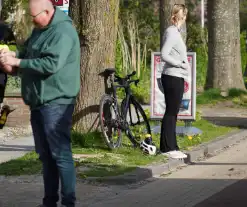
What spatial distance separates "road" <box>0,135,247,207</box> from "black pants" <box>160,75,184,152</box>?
33.5 inches

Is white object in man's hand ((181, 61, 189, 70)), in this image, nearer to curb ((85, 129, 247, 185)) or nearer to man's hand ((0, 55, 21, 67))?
curb ((85, 129, 247, 185))

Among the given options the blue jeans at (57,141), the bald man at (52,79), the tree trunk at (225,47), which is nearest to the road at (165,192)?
the blue jeans at (57,141)

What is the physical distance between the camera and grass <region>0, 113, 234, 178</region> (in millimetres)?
9694

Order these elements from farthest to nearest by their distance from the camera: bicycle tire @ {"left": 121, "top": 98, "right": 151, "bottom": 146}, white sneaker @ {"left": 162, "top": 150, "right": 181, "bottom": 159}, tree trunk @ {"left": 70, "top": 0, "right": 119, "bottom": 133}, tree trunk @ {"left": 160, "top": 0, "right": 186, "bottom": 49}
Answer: tree trunk @ {"left": 160, "top": 0, "right": 186, "bottom": 49} → tree trunk @ {"left": 70, "top": 0, "right": 119, "bottom": 133} → bicycle tire @ {"left": 121, "top": 98, "right": 151, "bottom": 146} → white sneaker @ {"left": 162, "top": 150, "right": 181, "bottom": 159}

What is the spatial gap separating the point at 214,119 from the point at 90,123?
584 centimetres

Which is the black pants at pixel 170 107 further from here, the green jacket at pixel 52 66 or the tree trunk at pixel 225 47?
the tree trunk at pixel 225 47

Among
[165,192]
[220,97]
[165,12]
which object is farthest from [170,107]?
[220,97]

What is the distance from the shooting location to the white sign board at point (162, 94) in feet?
44.3

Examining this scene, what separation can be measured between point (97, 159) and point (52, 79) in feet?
11.8

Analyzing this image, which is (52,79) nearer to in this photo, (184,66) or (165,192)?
(165,192)

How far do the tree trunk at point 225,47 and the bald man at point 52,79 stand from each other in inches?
606

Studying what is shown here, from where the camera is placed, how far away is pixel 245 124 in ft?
52.8

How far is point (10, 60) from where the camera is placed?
6.96m

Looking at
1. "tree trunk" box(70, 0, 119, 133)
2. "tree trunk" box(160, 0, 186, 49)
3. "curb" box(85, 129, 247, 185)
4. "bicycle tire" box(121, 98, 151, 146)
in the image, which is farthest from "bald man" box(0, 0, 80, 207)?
"tree trunk" box(160, 0, 186, 49)
